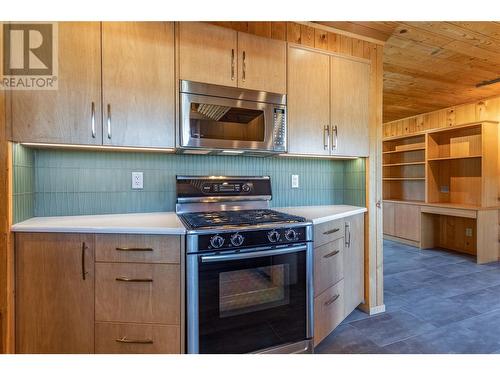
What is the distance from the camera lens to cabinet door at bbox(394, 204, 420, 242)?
4836 mm

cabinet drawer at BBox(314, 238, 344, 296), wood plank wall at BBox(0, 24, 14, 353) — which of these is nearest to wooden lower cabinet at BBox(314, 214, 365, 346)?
cabinet drawer at BBox(314, 238, 344, 296)

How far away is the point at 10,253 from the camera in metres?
1.48

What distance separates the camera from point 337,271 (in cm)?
210

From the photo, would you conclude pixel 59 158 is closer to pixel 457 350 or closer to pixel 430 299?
pixel 457 350

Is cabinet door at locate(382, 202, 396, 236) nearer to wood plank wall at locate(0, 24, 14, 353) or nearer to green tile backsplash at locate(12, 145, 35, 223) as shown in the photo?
green tile backsplash at locate(12, 145, 35, 223)

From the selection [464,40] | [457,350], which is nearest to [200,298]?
[457,350]

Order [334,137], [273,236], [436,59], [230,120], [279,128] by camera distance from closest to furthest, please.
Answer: [273,236] → [230,120] → [279,128] → [334,137] → [436,59]

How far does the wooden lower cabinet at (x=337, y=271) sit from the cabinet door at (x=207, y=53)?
48.0 inches

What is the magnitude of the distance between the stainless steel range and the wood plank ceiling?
174cm

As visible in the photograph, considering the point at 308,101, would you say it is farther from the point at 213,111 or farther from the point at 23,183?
the point at 23,183

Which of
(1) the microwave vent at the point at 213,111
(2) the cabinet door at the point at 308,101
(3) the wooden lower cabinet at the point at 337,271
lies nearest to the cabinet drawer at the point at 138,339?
(3) the wooden lower cabinet at the point at 337,271

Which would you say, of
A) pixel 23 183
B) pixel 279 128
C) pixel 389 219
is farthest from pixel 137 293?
pixel 389 219

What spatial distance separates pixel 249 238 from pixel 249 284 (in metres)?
0.28

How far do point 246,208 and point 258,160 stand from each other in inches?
17.5
